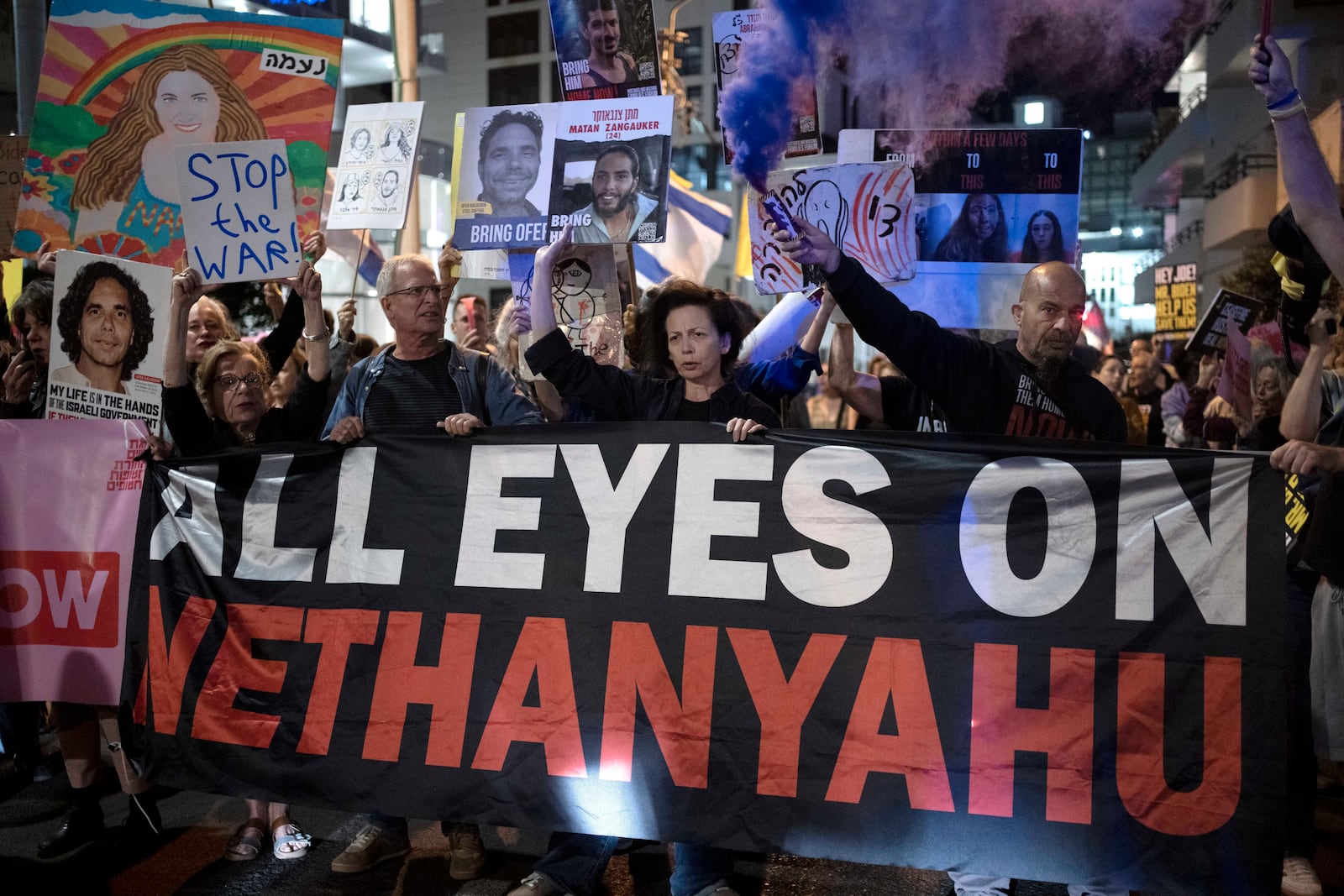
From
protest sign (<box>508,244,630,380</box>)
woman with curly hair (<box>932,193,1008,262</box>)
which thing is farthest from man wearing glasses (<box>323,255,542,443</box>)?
woman with curly hair (<box>932,193,1008,262</box>)

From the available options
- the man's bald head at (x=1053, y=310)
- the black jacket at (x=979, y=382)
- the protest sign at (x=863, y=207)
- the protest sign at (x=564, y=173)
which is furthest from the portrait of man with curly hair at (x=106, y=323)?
the man's bald head at (x=1053, y=310)

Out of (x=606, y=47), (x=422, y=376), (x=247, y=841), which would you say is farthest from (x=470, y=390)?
(x=606, y=47)

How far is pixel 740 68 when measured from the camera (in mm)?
5371

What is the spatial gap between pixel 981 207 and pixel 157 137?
351 cm

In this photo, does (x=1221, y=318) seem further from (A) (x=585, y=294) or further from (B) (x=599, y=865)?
(B) (x=599, y=865)

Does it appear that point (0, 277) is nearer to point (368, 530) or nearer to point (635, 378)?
point (368, 530)

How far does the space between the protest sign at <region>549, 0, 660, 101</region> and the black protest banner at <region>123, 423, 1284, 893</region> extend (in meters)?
2.21

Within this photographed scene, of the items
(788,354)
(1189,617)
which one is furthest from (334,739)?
(1189,617)

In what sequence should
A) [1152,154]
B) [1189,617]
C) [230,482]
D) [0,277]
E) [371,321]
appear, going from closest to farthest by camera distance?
[1189,617] < [230,482] < [0,277] < [371,321] < [1152,154]

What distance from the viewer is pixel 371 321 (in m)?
21.6

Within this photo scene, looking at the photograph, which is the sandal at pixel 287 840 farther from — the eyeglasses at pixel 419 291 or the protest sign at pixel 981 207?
the protest sign at pixel 981 207

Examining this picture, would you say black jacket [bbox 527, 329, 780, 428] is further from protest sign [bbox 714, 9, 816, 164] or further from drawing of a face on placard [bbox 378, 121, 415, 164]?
drawing of a face on placard [bbox 378, 121, 415, 164]

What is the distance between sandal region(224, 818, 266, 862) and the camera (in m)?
3.99

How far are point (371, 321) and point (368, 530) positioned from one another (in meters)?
18.6
